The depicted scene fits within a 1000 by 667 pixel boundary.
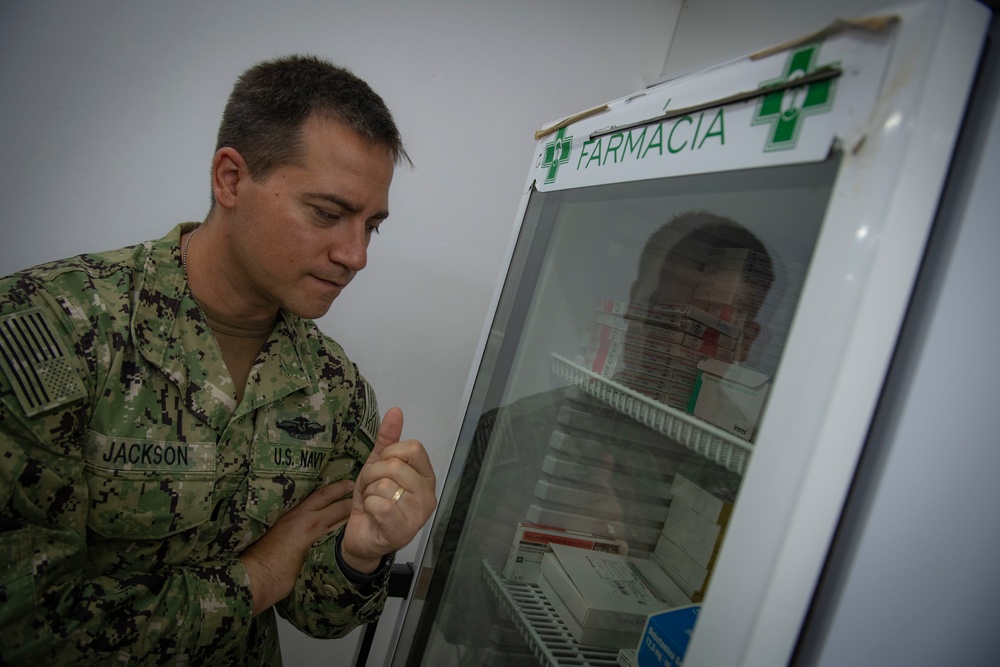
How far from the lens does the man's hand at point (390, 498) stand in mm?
1090

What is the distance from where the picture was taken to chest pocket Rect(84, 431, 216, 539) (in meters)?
1.04

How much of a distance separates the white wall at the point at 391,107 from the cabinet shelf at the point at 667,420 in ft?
1.71

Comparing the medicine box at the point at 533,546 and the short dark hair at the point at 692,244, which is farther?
the medicine box at the point at 533,546

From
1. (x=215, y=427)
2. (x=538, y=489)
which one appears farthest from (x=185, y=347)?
(x=538, y=489)

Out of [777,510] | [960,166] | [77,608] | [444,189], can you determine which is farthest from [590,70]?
[77,608]

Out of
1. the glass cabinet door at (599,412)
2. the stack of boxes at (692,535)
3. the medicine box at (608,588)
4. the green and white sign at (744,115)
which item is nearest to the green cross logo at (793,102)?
the green and white sign at (744,115)

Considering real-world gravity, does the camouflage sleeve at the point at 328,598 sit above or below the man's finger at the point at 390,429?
below

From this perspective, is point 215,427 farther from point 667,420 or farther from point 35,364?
point 667,420

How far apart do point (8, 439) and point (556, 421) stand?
1065 millimetres

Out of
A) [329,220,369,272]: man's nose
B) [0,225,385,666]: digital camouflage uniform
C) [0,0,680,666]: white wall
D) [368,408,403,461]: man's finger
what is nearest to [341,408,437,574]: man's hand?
[368,408,403,461]: man's finger

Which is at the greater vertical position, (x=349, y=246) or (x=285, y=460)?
(x=349, y=246)

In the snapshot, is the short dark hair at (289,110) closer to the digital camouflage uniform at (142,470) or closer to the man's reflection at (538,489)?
the digital camouflage uniform at (142,470)

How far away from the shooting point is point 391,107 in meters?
1.88

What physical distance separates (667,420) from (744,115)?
1.81ft
